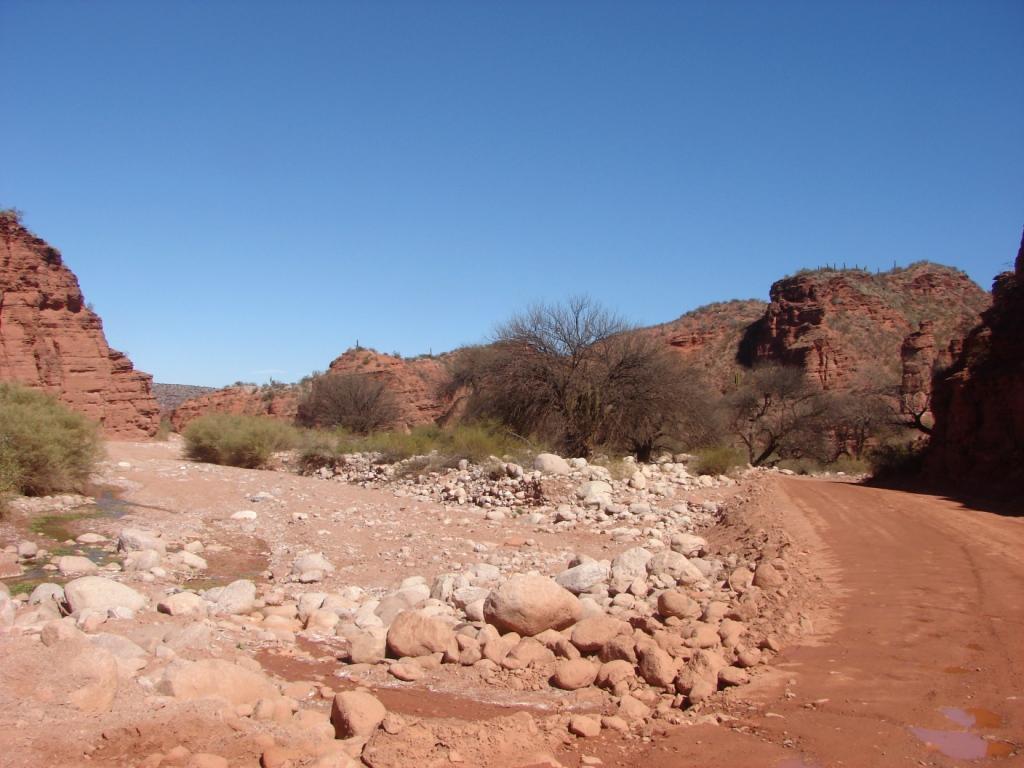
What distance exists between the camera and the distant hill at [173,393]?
67375 mm

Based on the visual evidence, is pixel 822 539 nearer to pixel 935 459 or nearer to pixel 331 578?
pixel 331 578

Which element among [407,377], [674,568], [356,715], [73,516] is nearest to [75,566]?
[73,516]

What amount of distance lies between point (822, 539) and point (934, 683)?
5841mm

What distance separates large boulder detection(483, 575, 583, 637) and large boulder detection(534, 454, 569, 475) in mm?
10075

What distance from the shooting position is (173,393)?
241 feet

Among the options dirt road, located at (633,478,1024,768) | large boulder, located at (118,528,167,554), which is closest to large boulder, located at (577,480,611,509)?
dirt road, located at (633,478,1024,768)

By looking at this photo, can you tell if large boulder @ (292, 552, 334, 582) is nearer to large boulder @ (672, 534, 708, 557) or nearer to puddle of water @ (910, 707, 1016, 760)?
large boulder @ (672, 534, 708, 557)

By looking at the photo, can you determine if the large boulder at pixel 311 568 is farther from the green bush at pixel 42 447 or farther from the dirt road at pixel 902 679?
the dirt road at pixel 902 679

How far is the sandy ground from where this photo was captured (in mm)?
3930

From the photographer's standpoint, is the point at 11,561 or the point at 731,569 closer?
the point at 731,569

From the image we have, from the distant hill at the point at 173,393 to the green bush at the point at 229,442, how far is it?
1653 inches

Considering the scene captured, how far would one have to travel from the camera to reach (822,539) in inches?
410

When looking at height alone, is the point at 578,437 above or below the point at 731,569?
above

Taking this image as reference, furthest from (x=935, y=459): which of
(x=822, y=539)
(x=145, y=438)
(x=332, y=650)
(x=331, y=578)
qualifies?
(x=145, y=438)
